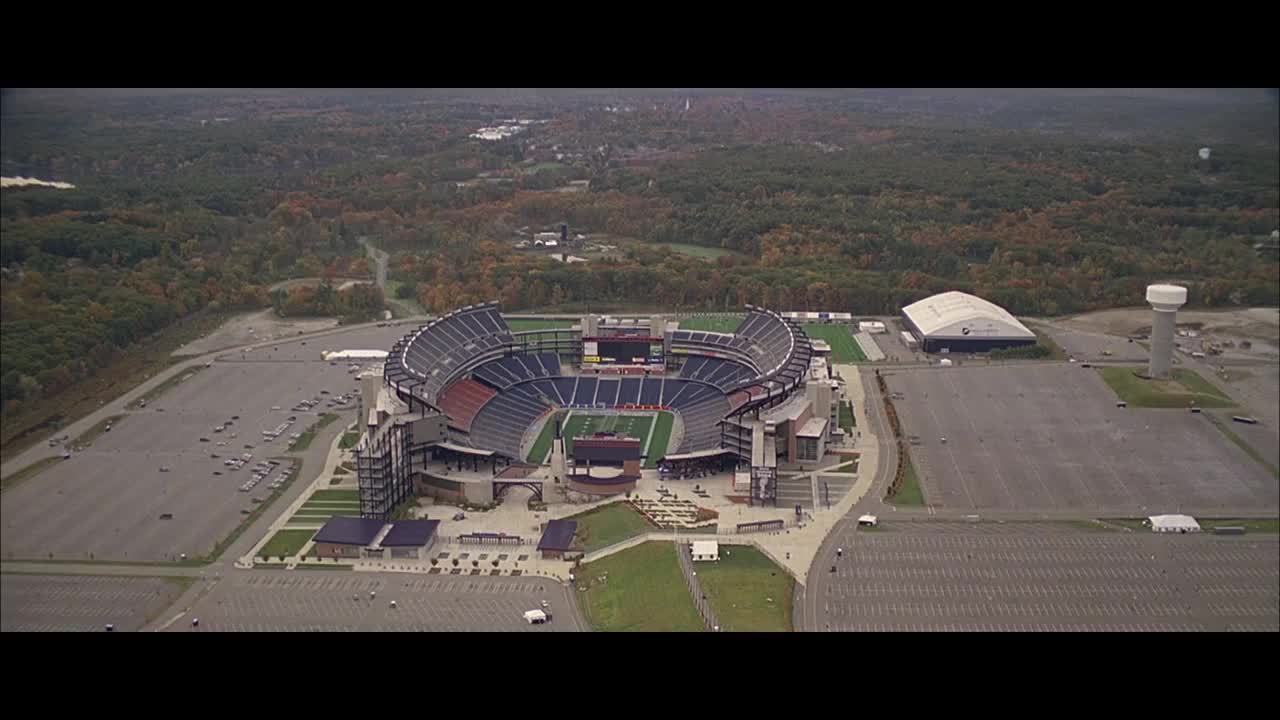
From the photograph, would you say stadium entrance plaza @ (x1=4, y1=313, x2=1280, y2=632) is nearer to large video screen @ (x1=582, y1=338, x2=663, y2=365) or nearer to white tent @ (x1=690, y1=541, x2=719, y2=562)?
white tent @ (x1=690, y1=541, x2=719, y2=562)

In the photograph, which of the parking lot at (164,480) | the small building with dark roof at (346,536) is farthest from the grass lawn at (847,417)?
the parking lot at (164,480)

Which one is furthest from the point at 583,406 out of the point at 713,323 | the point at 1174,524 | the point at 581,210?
the point at 581,210

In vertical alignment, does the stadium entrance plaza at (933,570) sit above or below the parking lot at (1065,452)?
below

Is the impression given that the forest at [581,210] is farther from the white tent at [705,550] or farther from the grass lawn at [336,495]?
the white tent at [705,550]

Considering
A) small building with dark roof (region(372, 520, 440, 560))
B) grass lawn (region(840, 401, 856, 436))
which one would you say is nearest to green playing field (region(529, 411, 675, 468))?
grass lawn (region(840, 401, 856, 436))

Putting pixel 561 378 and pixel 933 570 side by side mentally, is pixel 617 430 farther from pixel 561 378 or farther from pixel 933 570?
pixel 933 570

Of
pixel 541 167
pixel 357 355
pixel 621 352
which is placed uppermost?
pixel 541 167
